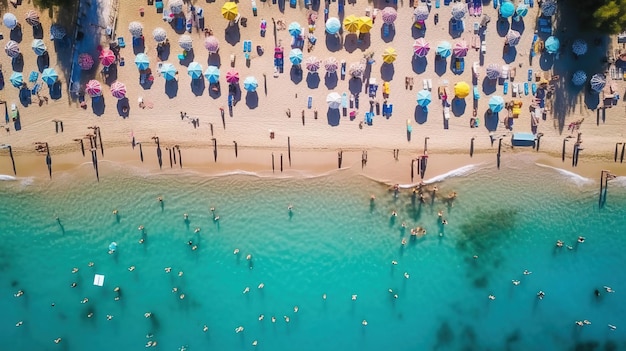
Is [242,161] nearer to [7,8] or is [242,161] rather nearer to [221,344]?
[221,344]

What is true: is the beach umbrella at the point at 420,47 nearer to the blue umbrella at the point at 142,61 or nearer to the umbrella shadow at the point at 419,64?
the umbrella shadow at the point at 419,64

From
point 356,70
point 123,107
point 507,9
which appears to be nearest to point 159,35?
point 123,107

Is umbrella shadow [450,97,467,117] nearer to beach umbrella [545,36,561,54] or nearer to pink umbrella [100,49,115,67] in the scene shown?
beach umbrella [545,36,561,54]

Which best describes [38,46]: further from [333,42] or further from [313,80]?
[333,42]

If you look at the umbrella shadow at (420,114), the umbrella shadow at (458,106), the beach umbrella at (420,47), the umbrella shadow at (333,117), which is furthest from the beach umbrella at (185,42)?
the umbrella shadow at (458,106)

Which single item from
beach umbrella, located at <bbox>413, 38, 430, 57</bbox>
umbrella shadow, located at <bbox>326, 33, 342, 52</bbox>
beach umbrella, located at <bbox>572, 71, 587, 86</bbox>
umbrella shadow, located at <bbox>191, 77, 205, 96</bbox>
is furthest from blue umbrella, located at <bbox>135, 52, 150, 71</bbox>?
beach umbrella, located at <bbox>572, 71, 587, 86</bbox>

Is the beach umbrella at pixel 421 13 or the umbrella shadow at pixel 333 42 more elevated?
the beach umbrella at pixel 421 13
